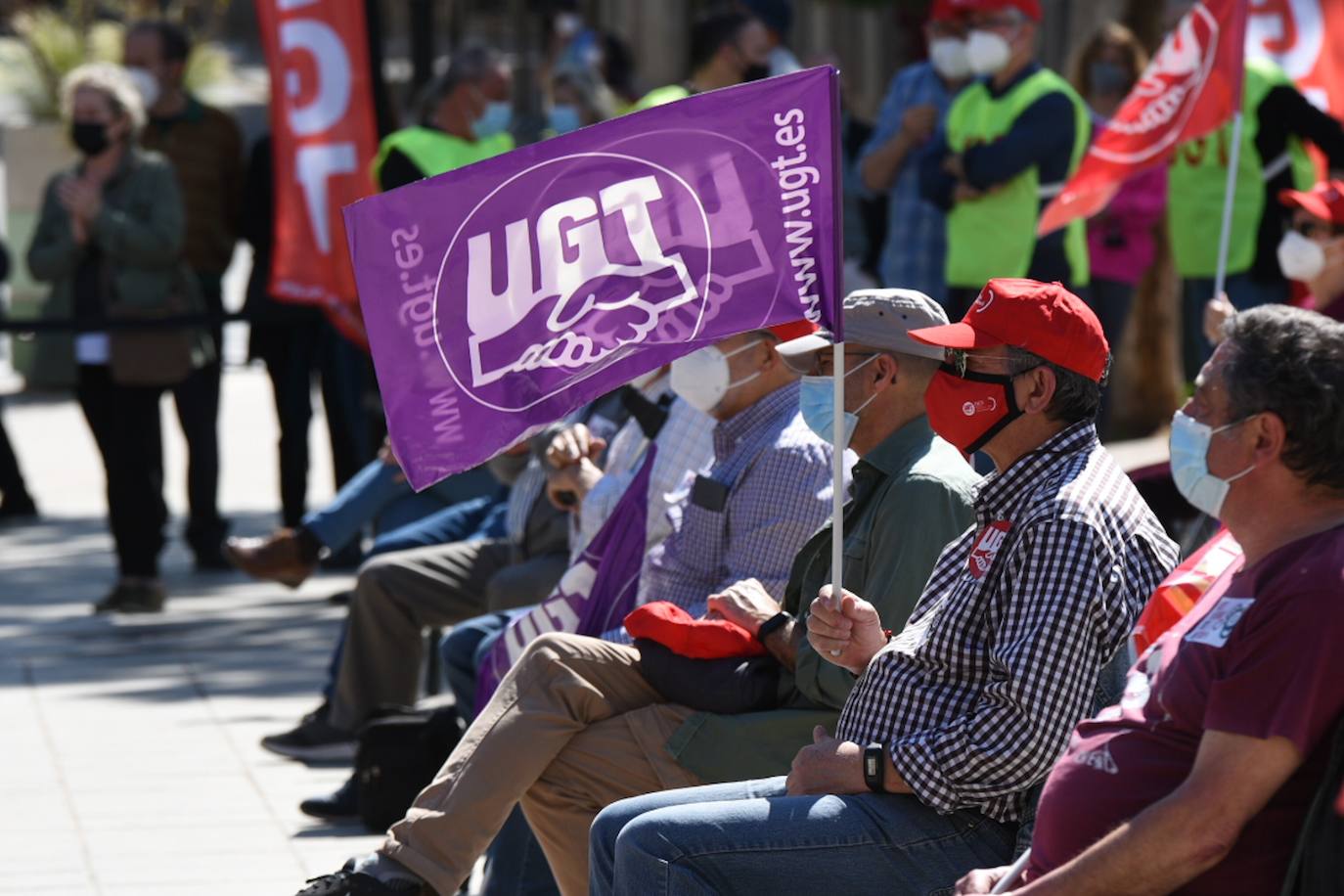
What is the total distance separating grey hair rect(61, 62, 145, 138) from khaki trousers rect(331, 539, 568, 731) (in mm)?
3162

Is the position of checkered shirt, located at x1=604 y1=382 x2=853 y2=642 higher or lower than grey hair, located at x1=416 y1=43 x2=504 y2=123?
lower

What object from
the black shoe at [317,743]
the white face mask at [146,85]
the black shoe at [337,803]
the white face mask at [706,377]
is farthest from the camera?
the white face mask at [146,85]

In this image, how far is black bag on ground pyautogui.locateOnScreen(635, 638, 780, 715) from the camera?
4.36 meters

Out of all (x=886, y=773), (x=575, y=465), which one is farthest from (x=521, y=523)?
(x=886, y=773)

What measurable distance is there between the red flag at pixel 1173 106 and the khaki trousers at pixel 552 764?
314cm

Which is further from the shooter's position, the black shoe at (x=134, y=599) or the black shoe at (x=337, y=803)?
the black shoe at (x=134, y=599)

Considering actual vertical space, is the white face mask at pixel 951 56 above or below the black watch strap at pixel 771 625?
above

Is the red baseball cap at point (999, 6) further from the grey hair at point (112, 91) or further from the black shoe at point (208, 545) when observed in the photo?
the black shoe at point (208, 545)

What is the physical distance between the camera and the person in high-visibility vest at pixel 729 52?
29.1 feet

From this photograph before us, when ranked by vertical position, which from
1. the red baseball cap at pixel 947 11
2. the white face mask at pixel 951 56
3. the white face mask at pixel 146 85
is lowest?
the white face mask at pixel 146 85

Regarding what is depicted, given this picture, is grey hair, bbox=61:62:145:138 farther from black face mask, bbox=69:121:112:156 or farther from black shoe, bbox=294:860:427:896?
black shoe, bbox=294:860:427:896

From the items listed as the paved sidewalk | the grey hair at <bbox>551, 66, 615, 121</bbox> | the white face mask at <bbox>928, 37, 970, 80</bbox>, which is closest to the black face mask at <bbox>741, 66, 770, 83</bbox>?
the white face mask at <bbox>928, 37, 970, 80</bbox>

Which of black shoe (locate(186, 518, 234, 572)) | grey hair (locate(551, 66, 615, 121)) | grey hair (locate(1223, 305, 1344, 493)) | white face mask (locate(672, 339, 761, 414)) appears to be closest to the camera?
grey hair (locate(1223, 305, 1344, 493))

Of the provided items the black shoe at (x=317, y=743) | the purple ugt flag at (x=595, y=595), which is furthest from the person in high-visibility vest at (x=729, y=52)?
the purple ugt flag at (x=595, y=595)
